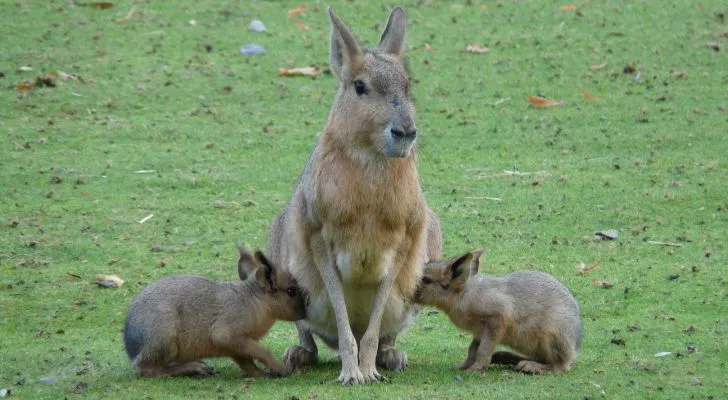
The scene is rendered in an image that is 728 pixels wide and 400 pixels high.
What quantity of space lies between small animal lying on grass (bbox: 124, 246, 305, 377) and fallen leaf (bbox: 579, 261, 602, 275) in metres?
2.22

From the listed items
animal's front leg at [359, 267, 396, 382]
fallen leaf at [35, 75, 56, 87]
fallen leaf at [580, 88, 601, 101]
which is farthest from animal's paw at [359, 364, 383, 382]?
fallen leaf at [35, 75, 56, 87]

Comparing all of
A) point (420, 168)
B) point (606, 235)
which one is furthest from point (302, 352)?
point (420, 168)

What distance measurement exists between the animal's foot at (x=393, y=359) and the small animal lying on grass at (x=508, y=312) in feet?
0.98

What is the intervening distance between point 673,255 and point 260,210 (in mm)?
2919

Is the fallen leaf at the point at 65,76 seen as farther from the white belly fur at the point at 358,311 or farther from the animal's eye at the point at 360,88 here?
the animal's eye at the point at 360,88

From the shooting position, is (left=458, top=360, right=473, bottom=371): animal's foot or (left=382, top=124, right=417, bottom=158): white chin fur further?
(left=458, top=360, right=473, bottom=371): animal's foot

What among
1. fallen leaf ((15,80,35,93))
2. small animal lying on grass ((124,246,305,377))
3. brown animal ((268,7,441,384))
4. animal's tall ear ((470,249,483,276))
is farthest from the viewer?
fallen leaf ((15,80,35,93))

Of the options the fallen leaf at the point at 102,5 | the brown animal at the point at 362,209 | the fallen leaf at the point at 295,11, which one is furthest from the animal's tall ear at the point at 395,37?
the fallen leaf at the point at 102,5

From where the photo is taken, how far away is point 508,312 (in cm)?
655

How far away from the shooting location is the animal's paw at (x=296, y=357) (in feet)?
22.2

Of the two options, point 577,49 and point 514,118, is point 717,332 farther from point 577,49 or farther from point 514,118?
point 577,49

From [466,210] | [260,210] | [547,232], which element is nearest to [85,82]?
[260,210]

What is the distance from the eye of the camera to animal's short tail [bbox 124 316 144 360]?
623 cm

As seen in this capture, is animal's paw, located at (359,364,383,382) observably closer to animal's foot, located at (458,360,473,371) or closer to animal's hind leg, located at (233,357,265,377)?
animal's foot, located at (458,360,473,371)
